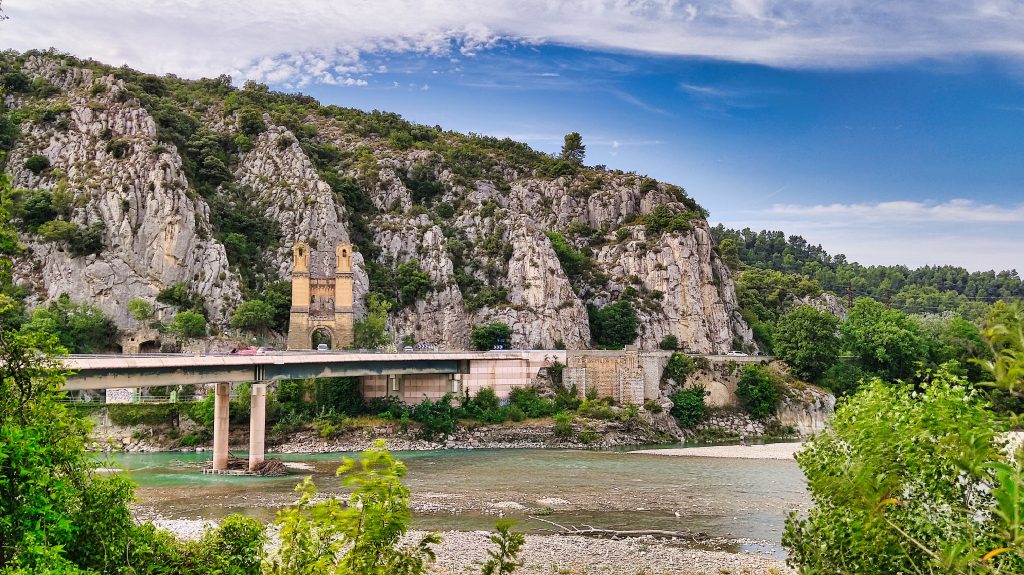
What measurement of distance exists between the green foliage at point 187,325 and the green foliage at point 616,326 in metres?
43.1

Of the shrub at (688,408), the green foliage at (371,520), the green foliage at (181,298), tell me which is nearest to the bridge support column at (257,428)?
the green foliage at (181,298)

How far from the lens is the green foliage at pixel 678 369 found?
261ft

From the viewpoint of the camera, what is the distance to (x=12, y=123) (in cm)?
9212

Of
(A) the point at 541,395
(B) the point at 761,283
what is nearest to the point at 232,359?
(A) the point at 541,395

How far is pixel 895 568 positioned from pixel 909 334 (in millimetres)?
76493

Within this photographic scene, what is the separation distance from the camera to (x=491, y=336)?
3474 inches

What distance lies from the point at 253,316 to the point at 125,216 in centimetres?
1677

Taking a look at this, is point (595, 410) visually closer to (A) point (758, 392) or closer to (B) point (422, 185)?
(A) point (758, 392)

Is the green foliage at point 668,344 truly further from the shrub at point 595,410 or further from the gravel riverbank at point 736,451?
the gravel riverbank at point 736,451

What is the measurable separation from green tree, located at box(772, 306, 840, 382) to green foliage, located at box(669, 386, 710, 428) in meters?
12.2

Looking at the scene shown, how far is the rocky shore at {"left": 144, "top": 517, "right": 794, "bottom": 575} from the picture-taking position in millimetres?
25016

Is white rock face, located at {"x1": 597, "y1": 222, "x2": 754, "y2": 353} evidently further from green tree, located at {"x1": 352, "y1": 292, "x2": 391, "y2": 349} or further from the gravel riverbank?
green tree, located at {"x1": 352, "y1": 292, "x2": 391, "y2": 349}

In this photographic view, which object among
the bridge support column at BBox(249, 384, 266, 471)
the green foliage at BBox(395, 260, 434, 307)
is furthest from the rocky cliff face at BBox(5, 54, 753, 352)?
the bridge support column at BBox(249, 384, 266, 471)

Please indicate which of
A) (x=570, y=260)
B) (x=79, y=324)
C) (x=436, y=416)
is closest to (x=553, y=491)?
(x=436, y=416)
